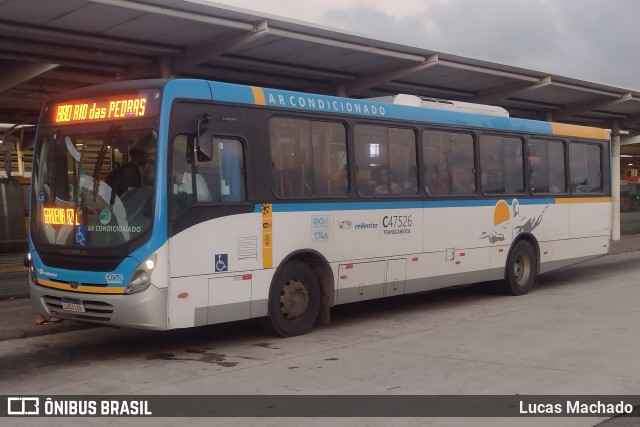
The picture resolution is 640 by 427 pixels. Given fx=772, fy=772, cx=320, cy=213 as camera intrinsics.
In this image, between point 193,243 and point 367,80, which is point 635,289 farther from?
point 193,243

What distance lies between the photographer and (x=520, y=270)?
45.9 ft

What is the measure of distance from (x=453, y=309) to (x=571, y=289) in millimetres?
3419

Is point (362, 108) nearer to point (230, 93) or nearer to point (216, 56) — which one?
point (230, 93)

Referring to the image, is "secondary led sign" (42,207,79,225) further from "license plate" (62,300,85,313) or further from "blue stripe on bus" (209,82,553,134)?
"blue stripe on bus" (209,82,553,134)

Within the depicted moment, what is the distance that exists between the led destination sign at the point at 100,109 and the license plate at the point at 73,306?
2078 millimetres

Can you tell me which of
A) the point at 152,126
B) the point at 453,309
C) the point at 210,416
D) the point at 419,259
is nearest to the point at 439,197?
the point at 419,259

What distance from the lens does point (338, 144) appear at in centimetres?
1044

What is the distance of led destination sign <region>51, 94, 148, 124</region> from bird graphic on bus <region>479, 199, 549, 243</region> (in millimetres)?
6512

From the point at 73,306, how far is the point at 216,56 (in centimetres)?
670

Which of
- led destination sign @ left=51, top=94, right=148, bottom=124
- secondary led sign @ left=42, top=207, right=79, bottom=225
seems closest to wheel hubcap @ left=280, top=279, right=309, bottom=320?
secondary led sign @ left=42, top=207, right=79, bottom=225

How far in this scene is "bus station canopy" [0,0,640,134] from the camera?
12094mm

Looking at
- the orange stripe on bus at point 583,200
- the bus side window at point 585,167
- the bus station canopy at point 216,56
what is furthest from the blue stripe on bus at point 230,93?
the bus side window at point 585,167

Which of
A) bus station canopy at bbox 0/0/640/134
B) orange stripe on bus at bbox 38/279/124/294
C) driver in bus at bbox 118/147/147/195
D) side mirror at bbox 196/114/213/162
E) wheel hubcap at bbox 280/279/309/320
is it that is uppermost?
bus station canopy at bbox 0/0/640/134

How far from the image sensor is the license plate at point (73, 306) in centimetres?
851
